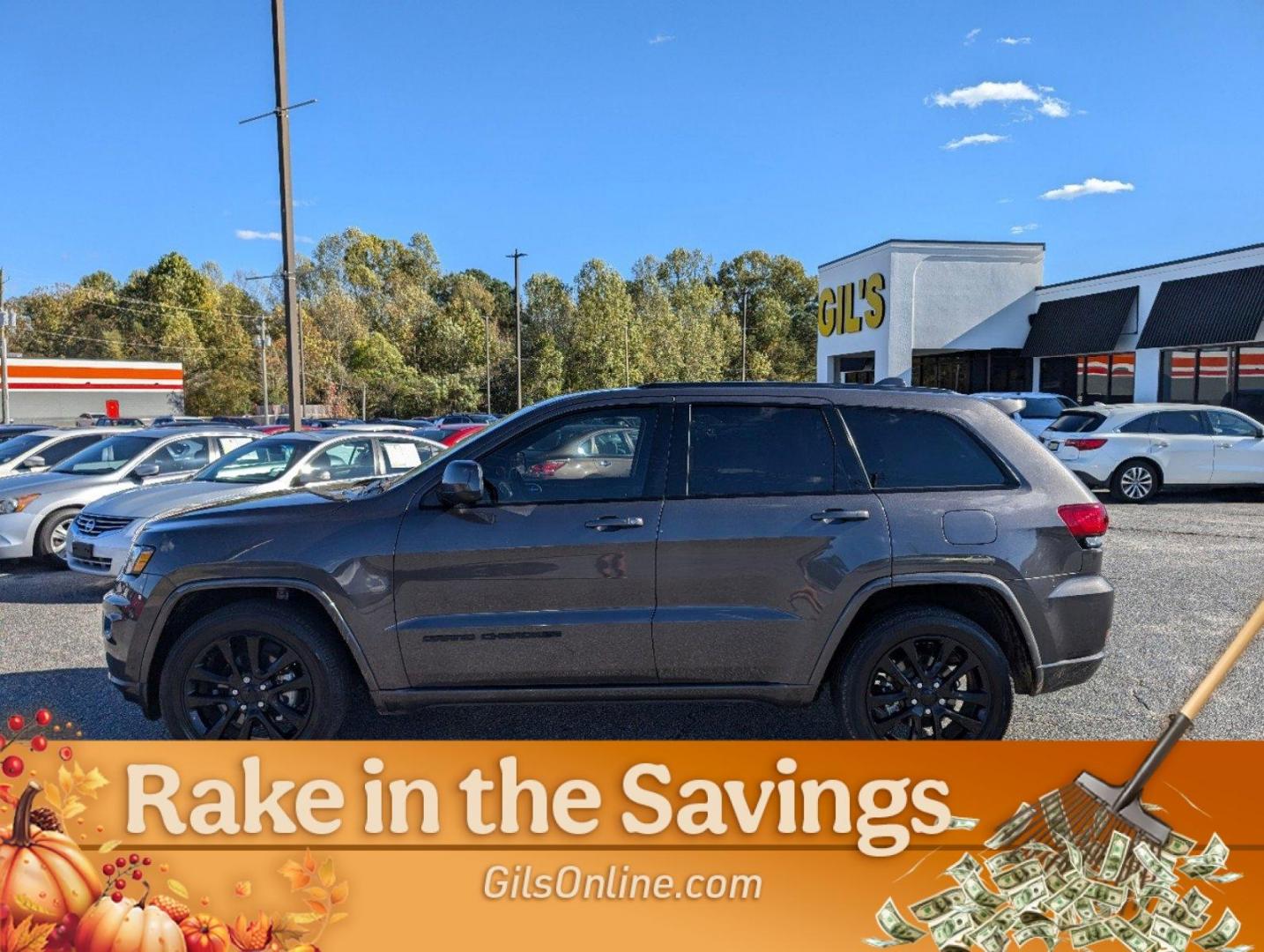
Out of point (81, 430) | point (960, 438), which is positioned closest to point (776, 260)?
point (81, 430)

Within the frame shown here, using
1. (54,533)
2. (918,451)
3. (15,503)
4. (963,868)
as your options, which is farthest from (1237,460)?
(15,503)

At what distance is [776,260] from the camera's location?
184 ft

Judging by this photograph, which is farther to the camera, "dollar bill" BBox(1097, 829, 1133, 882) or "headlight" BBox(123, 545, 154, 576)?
"headlight" BBox(123, 545, 154, 576)

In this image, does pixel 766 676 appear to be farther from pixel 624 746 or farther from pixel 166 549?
pixel 166 549

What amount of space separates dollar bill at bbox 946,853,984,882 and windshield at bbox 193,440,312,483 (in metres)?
6.71

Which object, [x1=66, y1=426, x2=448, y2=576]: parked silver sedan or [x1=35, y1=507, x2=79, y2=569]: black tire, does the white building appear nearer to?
[x1=66, y1=426, x2=448, y2=576]: parked silver sedan

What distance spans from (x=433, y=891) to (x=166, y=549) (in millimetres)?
1953

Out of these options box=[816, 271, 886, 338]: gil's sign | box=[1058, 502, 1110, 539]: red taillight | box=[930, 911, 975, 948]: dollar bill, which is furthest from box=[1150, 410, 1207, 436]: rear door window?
box=[816, 271, 886, 338]: gil's sign

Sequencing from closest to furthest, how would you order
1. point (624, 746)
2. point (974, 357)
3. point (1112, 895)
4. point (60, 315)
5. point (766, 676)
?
point (1112, 895), point (624, 746), point (766, 676), point (974, 357), point (60, 315)

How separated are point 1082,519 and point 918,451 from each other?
0.75 m

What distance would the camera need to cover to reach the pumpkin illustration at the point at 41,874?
268 cm

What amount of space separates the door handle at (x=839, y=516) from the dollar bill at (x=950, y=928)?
150 cm

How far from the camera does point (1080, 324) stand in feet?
80.8

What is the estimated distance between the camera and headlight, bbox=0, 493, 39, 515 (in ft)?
28.5
